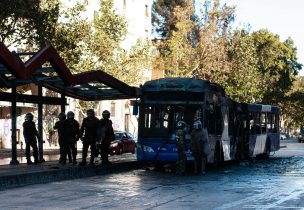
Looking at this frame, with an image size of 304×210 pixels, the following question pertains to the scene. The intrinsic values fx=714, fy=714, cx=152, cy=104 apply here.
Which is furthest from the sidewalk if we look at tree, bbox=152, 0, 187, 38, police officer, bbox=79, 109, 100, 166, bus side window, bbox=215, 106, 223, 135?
tree, bbox=152, 0, 187, 38

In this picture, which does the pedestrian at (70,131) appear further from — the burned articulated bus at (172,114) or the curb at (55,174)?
the burned articulated bus at (172,114)

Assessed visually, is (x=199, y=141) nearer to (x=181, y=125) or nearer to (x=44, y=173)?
(x=181, y=125)

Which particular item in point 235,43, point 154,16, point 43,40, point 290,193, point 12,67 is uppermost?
point 154,16

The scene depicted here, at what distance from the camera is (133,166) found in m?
25.6

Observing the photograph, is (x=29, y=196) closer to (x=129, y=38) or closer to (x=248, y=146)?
(x=248, y=146)

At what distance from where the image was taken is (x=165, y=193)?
16.1 m

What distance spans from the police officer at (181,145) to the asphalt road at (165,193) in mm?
393

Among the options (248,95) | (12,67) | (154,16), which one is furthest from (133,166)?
(154,16)

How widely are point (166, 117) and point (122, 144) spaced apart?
15.5 metres

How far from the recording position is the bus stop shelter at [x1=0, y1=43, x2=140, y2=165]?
62.0 feet

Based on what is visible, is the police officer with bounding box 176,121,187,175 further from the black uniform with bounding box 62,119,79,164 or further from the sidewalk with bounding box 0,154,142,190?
the black uniform with bounding box 62,119,79,164

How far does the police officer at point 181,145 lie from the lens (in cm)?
2173

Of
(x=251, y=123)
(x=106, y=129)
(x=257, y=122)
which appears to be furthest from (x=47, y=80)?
(x=257, y=122)

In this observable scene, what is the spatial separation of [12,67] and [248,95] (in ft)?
146
